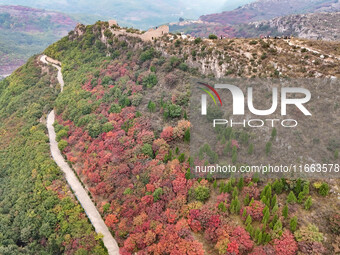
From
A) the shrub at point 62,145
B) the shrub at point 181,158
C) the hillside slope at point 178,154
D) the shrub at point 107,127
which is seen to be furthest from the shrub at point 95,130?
the shrub at point 181,158

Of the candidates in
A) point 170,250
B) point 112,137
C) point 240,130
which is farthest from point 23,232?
point 240,130

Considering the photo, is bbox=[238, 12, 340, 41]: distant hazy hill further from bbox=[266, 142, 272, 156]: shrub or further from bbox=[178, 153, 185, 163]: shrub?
bbox=[178, 153, 185, 163]: shrub

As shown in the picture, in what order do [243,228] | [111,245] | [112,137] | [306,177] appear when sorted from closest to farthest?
[243,228] < [306,177] < [111,245] < [112,137]

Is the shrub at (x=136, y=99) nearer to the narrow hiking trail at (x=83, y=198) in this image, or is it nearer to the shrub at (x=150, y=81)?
the shrub at (x=150, y=81)

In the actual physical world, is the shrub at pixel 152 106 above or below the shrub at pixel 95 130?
above

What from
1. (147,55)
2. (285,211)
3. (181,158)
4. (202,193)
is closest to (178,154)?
(181,158)

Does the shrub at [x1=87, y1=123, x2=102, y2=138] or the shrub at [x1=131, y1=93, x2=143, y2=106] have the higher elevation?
the shrub at [x1=131, y1=93, x2=143, y2=106]

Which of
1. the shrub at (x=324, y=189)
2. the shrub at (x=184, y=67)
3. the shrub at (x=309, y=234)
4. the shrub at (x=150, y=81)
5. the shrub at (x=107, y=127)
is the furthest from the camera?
the shrub at (x=150, y=81)

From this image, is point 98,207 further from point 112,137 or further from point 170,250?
point 170,250

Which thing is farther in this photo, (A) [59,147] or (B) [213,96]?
(A) [59,147]

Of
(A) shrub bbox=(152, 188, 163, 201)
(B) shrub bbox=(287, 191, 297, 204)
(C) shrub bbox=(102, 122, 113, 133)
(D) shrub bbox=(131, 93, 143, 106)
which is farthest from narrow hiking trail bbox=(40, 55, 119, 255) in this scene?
(B) shrub bbox=(287, 191, 297, 204)

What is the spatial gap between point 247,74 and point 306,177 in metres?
19.6

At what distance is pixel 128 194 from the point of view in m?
35.1

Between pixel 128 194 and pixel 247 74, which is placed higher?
pixel 247 74
